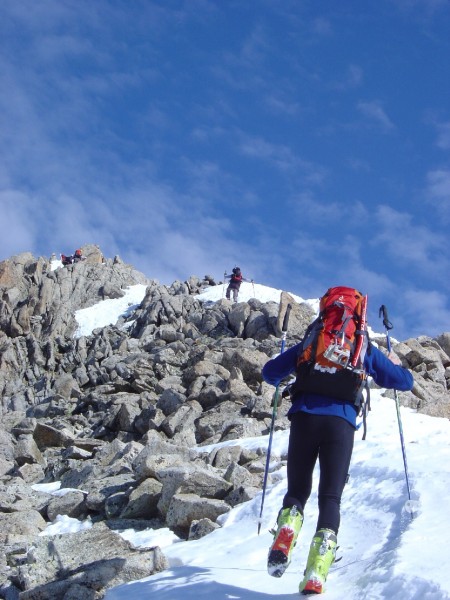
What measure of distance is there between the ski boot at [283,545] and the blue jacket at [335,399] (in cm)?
84

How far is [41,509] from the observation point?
40.2 ft

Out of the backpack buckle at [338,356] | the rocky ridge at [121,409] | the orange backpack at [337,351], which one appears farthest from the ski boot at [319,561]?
the rocky ridge at [121,409]

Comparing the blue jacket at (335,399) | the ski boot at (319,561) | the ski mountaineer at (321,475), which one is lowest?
the ski boot at (319,561)

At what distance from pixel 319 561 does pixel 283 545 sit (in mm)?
282

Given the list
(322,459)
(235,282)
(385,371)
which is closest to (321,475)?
(322,459)

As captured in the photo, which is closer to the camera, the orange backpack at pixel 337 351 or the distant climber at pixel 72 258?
the orange backpack at pixel 337 351

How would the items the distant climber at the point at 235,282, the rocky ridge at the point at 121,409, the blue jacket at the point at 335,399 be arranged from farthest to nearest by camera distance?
the distant climber at the point at 235,282 → the rocky ridge at the point at 121,409 → the blue jacket at the point at 335,399

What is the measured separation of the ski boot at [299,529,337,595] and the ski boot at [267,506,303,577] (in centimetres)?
16

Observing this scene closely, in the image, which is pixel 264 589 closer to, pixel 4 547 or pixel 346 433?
pixel 346 433

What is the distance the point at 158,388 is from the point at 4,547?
17.5 meters

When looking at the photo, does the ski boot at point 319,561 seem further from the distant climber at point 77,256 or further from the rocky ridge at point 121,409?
the distant climber at point 77,256

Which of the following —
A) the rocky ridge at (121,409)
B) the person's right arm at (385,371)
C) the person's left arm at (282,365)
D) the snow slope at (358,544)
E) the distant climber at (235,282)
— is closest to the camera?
the snow slope at (358,544)

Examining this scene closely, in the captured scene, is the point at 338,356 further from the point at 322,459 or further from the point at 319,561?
the point at 319,561

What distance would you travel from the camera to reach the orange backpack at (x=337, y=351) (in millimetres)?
5820
